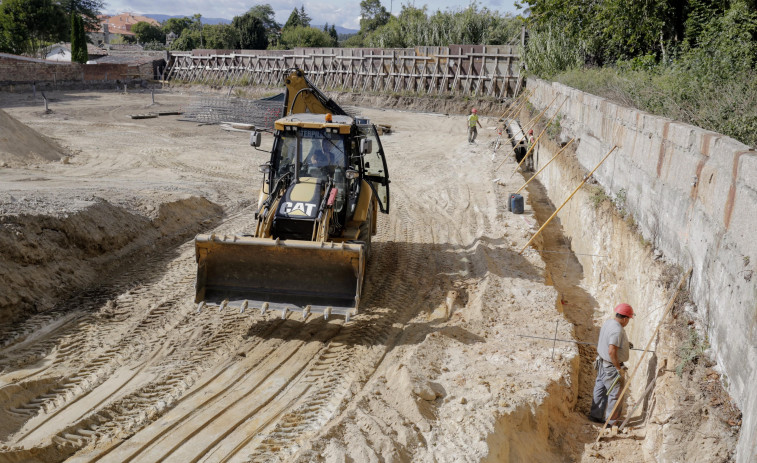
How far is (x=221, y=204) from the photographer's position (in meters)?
13.5

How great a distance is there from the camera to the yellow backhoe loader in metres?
6.89

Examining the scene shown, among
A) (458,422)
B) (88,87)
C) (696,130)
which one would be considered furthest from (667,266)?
(88,87)

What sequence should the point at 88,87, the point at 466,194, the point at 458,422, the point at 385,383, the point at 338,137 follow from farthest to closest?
the point at 88,87 < the point at 466,194 < the point at 338,137 < the point at 385,383 < the point at 458,422

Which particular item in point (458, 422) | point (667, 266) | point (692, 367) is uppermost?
point (667, 266)

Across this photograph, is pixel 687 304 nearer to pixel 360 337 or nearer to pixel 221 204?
pixel 360 337

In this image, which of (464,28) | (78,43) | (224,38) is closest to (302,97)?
(464,28)

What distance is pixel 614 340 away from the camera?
249 inches

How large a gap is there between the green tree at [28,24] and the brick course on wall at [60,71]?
908 cm

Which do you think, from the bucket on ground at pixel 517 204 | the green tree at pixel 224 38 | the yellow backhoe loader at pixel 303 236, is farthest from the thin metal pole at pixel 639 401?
the green tree at pixel 224 38

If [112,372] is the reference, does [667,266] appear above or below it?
above

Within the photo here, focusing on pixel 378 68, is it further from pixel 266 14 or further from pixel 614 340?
pixel 266 14

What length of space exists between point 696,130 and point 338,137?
4.51 m

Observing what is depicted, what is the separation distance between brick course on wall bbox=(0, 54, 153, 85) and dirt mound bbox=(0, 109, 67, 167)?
2239 centimetres

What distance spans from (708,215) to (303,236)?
4.77 metres
